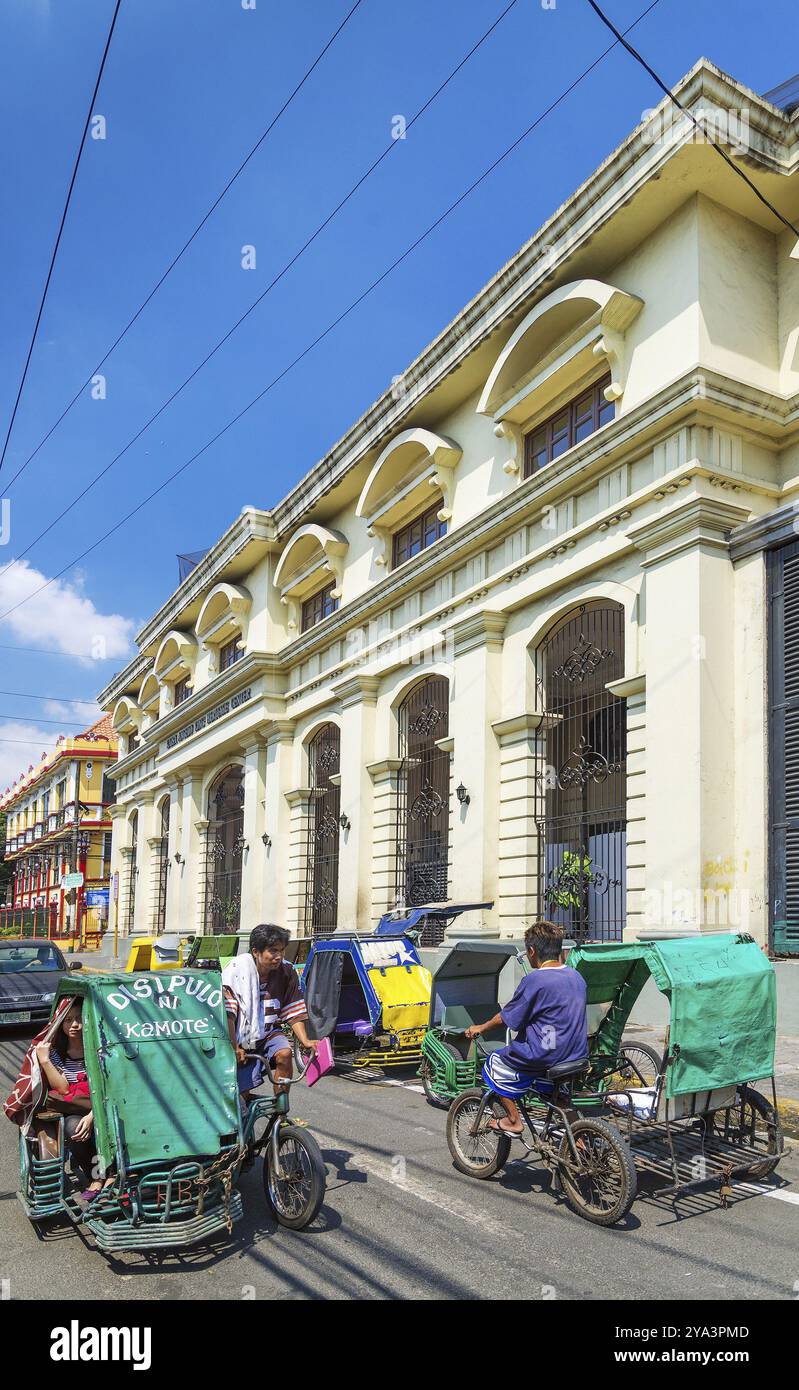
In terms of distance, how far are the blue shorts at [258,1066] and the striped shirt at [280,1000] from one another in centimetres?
6

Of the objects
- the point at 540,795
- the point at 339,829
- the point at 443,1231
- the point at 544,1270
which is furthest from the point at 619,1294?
the point at 339,829

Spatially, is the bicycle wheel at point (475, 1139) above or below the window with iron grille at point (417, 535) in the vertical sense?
below

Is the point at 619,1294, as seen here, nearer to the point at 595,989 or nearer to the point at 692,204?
the point at 595,989

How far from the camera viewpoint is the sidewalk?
8798 millimetres

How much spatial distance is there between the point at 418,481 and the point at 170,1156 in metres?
17.0

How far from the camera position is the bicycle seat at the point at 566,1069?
6801 mm

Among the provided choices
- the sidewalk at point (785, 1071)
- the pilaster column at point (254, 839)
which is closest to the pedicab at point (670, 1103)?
the sidewalk at point (785, 1071)

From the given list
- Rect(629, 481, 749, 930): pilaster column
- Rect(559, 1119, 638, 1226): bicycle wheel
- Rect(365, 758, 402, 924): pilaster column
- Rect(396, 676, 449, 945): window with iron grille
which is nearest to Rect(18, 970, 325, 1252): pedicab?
Rect(559, 1119, 638, 1226): bicycle wheel

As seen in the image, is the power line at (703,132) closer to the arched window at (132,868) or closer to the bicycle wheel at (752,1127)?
the bicycle wheel at (752,1127)

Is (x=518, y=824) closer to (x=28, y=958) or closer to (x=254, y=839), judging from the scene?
(x=28, y=958)

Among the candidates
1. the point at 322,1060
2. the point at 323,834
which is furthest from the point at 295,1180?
the point at 323,834

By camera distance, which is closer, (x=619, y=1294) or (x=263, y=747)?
(x=619, y=1294)

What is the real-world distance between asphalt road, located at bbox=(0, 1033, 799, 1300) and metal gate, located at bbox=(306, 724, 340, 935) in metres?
17.6
